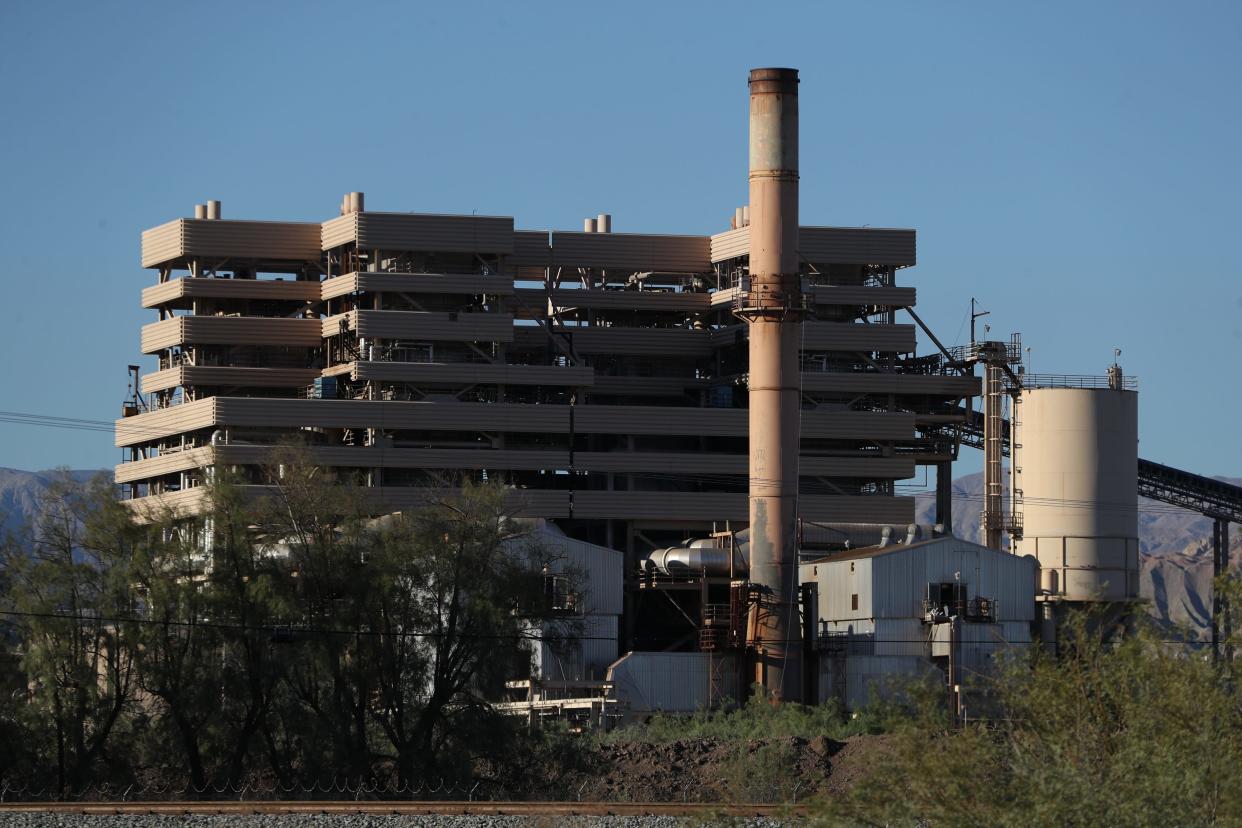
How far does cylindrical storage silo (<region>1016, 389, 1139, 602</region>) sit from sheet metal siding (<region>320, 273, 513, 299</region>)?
26.3 m

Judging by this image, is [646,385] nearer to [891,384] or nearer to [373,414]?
[891,384]

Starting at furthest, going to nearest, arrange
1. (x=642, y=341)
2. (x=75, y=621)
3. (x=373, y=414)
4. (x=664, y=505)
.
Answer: (x=642, y=341) < (x=664, y=505) < (x=373, y=414) < (x=75, y=621)

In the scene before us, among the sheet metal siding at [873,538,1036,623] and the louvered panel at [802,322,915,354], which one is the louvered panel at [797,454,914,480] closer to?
the louvered panel at [802,322,915,354]

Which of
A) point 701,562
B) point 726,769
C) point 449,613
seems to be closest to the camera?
point 726,769

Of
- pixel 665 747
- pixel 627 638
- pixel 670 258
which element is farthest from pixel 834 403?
pixel 665 747

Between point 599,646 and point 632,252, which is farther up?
point 632,252

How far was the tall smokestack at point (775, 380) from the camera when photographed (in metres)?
77.0

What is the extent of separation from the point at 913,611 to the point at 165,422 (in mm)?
42808

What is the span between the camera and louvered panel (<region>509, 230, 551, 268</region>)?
10469 cm

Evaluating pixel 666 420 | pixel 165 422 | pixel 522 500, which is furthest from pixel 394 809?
pixel 165 422

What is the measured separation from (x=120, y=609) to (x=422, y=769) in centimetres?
1084

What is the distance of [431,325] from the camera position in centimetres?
10012

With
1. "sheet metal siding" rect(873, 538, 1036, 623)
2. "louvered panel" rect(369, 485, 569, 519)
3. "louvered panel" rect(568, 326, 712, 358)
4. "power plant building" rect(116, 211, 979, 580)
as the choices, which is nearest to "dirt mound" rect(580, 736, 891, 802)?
"sheet metal siding" rect(873, 538, 1036, 623)

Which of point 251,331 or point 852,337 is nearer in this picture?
point 852,337
